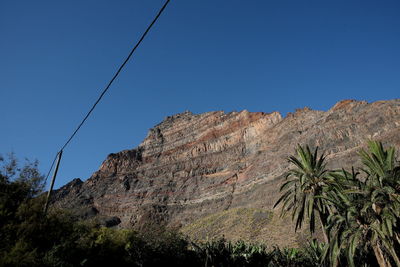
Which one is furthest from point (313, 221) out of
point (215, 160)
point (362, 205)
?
point (215, 160)

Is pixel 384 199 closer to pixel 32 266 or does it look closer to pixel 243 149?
pixel 32 266

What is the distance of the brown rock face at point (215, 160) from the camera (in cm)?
8094

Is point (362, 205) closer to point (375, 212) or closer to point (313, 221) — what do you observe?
point (375, 212)

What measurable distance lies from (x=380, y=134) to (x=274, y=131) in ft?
138

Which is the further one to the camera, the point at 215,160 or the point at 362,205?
the point at 215,160

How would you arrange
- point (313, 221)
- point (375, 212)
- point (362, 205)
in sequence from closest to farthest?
1. point (375, 212)
2. point (362, 205)
3. point (313, 221)

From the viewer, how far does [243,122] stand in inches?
5182

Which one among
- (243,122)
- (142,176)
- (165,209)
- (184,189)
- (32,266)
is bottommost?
(32,266)

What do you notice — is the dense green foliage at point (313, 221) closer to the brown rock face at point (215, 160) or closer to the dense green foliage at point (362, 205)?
the dense green foliage at point (362, 205)

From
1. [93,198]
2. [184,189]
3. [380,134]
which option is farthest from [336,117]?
[93,198]

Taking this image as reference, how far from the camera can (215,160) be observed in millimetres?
126312

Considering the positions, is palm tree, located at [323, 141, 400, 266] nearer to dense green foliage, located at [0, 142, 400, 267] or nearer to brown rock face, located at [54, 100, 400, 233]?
dense green foliage, located at [0, 142, 400, 267]

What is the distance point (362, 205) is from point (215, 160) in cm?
10651

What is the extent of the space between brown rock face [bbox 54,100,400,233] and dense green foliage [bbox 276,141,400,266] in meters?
53.3
